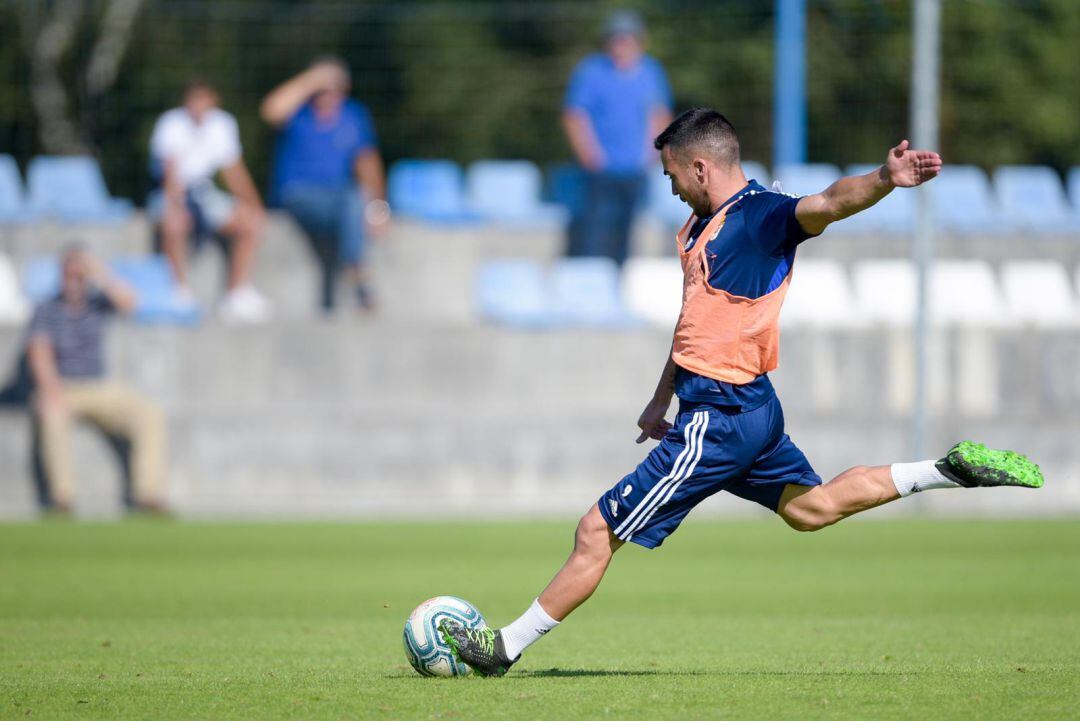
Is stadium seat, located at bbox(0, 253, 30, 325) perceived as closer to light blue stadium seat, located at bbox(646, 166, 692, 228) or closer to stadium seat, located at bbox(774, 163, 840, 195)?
light blue stadium seat, located at bbox(646, 166, 692, 228)

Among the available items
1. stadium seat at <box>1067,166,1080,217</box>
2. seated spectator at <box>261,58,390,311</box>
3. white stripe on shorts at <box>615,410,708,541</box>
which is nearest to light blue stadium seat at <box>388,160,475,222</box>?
seated spectator at <box>261,58,390,311</box>

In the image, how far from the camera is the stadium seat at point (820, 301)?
19469 millimetres

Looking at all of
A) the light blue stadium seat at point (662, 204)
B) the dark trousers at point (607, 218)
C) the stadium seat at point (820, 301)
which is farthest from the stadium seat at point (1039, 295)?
the dark trousers at point (607, 218)

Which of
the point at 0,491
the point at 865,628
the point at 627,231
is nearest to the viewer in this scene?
the point at 865,628

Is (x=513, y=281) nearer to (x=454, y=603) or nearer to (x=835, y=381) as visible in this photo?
(x=835, y=381)

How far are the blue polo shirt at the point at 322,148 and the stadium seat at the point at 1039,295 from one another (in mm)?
7680

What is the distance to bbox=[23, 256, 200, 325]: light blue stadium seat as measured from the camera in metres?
18.5

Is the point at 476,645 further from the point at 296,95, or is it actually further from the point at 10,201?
the point at 10,201

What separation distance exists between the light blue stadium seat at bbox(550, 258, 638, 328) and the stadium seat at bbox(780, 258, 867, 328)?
1904mm

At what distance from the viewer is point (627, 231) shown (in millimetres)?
20125

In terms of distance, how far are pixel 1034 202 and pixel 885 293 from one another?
141 inches

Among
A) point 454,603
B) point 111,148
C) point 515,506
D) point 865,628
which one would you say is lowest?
point 515,506

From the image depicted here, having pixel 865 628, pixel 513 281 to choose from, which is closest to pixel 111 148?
pixel 513 281

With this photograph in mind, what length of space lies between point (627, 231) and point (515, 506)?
3.96 meters
